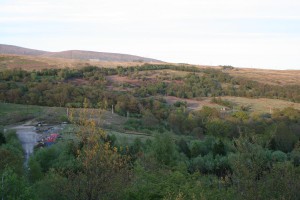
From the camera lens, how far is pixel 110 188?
15.8m

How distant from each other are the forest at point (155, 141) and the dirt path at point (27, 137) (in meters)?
1.41

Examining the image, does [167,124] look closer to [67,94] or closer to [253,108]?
[67,94]

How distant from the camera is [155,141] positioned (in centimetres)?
3550

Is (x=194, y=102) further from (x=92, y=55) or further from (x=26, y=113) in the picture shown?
(x=92, y=55)

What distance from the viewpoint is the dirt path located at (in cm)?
4056

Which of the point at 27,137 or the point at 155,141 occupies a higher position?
the point at 155,141

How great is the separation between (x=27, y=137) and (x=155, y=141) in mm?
16274

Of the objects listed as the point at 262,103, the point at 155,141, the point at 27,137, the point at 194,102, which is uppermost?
the point at 155,141

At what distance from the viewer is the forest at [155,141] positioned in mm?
15883

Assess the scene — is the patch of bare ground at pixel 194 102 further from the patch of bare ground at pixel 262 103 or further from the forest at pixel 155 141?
the patch of bare ground at pixel 262 103

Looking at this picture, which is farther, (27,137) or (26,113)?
(26,113)

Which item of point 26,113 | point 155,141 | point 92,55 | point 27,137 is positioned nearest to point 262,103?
point 26,113

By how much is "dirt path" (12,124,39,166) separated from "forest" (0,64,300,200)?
4.63 ft

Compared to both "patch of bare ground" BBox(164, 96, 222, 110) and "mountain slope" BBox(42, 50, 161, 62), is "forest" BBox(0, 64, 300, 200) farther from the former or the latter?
"mountain slope" BBox(42, 50, 161, 62)
